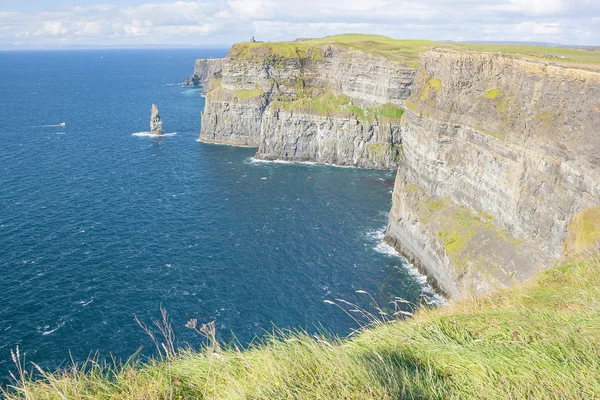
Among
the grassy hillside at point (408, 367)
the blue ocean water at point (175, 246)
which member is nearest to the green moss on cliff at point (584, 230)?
the blue ocean water at point (175, 246)

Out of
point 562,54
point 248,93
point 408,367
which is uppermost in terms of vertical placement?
point 562,54

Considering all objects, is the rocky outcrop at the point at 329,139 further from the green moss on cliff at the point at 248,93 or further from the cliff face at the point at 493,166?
the cliff face at the point at 493,166

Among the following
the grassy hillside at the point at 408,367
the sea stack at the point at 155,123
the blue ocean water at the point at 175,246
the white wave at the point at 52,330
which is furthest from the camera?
the sea stack at the point at 155,123

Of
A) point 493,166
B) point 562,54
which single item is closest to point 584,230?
point 493,166

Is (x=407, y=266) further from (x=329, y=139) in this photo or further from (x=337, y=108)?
(x=337, y=108)

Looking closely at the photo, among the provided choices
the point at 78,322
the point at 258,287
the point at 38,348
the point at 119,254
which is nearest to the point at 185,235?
the point at 119,254

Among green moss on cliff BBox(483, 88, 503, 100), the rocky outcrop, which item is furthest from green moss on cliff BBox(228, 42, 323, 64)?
green moss on cliff BBox(483, 88, 503, 100)

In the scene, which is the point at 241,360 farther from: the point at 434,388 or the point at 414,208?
the point at 414,208
